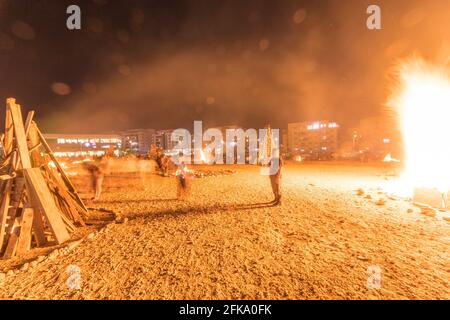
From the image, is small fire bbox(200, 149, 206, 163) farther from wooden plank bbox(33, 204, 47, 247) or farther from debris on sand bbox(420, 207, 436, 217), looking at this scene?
wooden plank bbox(33, 204, 47, 247)

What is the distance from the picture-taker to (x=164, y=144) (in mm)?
104688

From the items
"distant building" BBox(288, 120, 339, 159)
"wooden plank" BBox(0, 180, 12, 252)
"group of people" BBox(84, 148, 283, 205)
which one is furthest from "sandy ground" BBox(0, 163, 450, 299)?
"distant building" BBox(288, 120, 339, 159)

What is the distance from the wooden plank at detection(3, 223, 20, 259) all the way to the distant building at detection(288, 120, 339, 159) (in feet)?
252

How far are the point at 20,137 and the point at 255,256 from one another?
680cm

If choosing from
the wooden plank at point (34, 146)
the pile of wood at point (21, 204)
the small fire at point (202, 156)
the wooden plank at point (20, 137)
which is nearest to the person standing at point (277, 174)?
the pile of wood at point (21, 204)

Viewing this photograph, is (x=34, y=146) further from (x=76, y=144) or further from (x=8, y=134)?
(x=76, y=144)

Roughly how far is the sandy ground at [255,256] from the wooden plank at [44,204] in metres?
0.81

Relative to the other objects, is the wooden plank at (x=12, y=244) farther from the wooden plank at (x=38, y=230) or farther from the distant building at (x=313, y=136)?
the distant building at (x=313, y=136)

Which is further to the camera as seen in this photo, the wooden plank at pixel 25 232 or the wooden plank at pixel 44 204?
the wooden plank at pixel 44 204

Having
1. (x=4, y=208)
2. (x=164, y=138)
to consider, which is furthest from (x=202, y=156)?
(x=164, y=138)

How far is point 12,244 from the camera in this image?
505cm

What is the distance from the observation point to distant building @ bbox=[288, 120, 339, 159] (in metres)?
78.2

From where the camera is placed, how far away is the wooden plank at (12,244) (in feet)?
16.2
